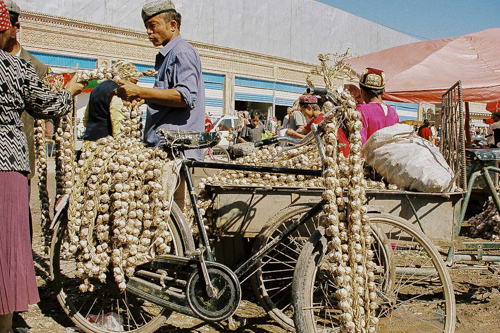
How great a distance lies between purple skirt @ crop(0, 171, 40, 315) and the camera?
95.2 inches

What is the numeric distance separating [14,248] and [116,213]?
0.59 meters

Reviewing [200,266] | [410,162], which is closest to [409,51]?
[410,162]

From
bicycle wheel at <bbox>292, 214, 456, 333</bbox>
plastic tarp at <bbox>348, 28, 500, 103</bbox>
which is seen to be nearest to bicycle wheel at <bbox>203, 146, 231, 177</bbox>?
plastic tarp at <bbox>348, 28, 500, 103</bbox>

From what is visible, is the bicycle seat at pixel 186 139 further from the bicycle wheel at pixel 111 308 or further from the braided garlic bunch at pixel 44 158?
the braided garlic bunch at pixel 44 158

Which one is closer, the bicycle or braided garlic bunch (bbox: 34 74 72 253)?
the bicycle

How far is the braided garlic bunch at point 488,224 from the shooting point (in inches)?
223

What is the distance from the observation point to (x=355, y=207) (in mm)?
2264

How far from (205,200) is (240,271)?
61 cm

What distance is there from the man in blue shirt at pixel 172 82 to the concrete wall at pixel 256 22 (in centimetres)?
1694

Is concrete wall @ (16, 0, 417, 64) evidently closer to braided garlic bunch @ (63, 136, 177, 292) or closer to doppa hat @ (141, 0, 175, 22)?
doppa hat @ (141, 0, 175, 22)

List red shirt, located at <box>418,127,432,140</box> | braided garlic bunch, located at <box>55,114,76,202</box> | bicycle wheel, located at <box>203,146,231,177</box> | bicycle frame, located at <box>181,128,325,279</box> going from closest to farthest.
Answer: bicycle frame, located at <box>181,128,325,279</box>, braided garlic bunch, located at <box>55,114,76,202</box>, bicycle wheel, located at <box>203,146,231,177</box>, red shirt, located at <box>418,127,432,140</box>

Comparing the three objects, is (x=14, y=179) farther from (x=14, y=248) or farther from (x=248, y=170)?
(x=248, y=170)

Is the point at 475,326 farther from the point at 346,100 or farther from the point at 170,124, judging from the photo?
the point at 170,124

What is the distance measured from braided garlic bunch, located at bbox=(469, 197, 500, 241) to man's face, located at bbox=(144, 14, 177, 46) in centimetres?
486
